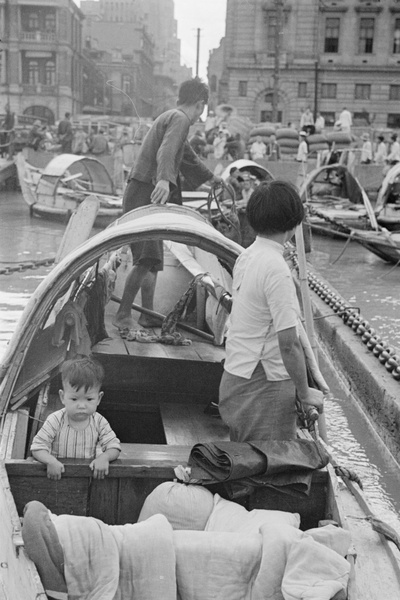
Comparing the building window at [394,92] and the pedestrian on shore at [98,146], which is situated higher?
the building window at [394,92]

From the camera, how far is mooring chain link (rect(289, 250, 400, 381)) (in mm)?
6973

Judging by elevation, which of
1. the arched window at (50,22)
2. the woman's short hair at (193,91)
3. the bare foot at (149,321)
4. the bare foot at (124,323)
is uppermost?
the arched window at (50,22)

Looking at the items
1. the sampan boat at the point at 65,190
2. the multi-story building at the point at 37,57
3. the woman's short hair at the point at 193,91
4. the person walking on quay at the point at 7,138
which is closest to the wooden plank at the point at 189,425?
the woman's short hair at the point at 193,91

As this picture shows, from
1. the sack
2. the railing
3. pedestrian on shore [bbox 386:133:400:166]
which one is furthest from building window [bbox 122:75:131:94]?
the sack

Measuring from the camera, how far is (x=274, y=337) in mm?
A: 3486

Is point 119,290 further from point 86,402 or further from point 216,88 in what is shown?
point 216,88

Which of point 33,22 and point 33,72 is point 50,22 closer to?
point 33,22

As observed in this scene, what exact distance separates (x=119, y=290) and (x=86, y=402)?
5039 millimetres

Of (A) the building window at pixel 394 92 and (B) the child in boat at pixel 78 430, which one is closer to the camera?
(B) the child in boat at pixel 78 430

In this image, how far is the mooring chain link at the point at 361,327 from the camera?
22.9 feet

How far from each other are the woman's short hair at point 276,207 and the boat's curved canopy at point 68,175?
15.3 metres

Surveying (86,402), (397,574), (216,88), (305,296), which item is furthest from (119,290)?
(216,88)

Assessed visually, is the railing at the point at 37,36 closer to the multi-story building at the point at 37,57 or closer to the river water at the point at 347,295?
the multi-story building at the point at 37,57

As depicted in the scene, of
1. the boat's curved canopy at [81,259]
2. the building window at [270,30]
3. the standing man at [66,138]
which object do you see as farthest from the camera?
the building window at [270,30]
